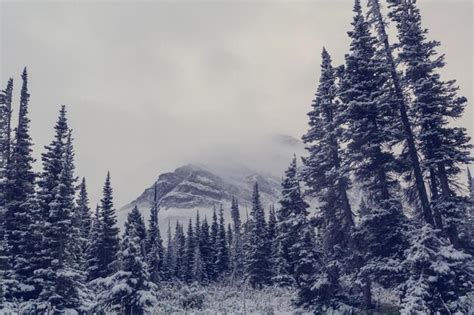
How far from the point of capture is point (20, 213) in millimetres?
28781

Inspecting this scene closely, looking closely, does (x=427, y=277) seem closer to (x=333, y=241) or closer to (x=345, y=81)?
(x=333, y=241)

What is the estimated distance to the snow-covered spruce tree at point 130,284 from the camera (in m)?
19.8

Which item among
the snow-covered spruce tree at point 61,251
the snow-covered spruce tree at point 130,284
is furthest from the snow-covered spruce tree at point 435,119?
the snow-covered spruce tree at point 61,251

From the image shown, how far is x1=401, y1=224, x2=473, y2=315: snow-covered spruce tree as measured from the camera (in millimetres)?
14953

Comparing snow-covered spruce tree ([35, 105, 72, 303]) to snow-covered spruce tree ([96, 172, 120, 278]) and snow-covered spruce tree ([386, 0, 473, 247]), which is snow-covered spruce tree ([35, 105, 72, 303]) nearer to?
snow-covered spruce tree ([96, 172, 120, 278])

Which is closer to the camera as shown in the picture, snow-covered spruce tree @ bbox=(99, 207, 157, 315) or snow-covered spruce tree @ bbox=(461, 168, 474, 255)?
snow-covered spruce tree @ bbox=(99, 207, 157, 315)

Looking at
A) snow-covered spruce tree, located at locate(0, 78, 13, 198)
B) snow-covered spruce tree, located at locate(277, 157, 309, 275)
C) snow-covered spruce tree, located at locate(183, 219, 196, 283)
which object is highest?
snow-covered spruce tree, located at locate(0, 78, 13, 198)

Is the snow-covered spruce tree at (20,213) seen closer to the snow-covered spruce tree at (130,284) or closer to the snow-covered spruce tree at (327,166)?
the snow-covered spruce tree at (130,284)

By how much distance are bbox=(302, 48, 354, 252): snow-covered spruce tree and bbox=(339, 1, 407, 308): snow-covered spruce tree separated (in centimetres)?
238

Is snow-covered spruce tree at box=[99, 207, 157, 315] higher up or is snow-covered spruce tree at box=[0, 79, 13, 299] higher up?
snow-covered spruce tree at box=[0, 79, 13, 299]

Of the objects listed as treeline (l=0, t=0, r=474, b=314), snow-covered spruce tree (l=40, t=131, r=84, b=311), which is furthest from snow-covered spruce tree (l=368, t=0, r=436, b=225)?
snow-covered spruce tree (l=40, t=131, r=84, b=311)

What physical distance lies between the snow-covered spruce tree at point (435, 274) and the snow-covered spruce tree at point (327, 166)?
7656mm

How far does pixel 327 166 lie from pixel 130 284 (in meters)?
14.3

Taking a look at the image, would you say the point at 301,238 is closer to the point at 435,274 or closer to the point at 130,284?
the point at 435,274
